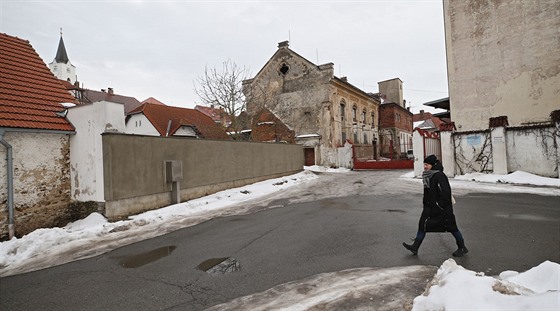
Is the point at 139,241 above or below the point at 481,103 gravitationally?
below

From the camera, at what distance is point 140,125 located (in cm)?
3212

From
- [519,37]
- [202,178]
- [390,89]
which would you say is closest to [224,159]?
[202,178]

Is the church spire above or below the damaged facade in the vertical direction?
above

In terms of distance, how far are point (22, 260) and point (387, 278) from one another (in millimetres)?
6991

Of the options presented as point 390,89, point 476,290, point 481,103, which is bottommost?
point 476,290

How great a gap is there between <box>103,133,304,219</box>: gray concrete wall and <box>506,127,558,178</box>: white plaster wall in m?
13.0

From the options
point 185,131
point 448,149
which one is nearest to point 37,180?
point 448,149

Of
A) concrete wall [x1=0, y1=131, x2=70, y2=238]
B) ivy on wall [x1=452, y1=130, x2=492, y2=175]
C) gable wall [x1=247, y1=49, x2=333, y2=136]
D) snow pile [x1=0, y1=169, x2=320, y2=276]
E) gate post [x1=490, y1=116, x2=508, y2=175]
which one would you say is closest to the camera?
snow pile [x1=0, y1=169, x2=320, y2=276]

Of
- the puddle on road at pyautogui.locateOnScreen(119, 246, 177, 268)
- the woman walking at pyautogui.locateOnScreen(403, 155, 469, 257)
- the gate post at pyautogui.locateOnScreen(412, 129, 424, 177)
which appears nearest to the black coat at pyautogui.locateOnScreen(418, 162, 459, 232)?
the woman walking at pyautogui.locateOnScreen(403, 155, 469, 257)

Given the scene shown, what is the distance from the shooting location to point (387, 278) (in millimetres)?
4066

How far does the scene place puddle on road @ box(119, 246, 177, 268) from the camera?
526 centimetres

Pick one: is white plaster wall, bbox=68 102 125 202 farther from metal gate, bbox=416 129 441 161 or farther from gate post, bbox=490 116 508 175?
gate post, bbox=490 116 508 175

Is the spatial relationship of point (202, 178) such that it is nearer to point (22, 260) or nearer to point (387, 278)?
point (22, 260)

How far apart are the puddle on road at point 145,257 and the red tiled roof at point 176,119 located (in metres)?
22.3
